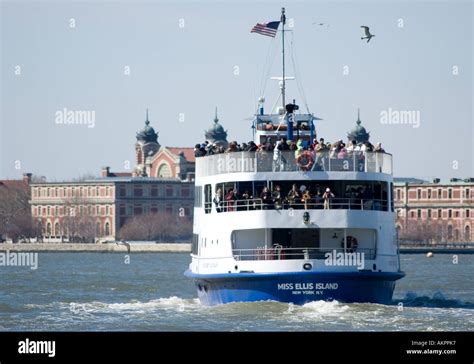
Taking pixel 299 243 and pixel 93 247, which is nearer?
pixel 299 243

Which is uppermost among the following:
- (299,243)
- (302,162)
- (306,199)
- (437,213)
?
(437,213)

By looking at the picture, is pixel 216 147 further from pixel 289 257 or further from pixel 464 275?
pixel 464 275

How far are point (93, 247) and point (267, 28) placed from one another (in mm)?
125778

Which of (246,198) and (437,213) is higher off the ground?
(437,213)

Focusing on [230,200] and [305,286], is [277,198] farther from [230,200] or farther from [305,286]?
[305,286]

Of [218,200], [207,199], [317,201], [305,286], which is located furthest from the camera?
[207,199]

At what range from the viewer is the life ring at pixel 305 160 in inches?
1839

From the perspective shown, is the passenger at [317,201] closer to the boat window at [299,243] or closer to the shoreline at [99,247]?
the boat window at [299,243]

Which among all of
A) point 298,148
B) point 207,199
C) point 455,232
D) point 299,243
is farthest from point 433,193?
point 299,243

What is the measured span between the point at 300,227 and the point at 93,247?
132368 millimetres

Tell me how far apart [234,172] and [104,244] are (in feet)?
438

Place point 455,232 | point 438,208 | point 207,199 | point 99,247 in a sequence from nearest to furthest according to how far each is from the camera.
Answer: point 207,199 → point 99,247 → point 455,232 → point 438,208

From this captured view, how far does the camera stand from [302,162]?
46.8 metres
